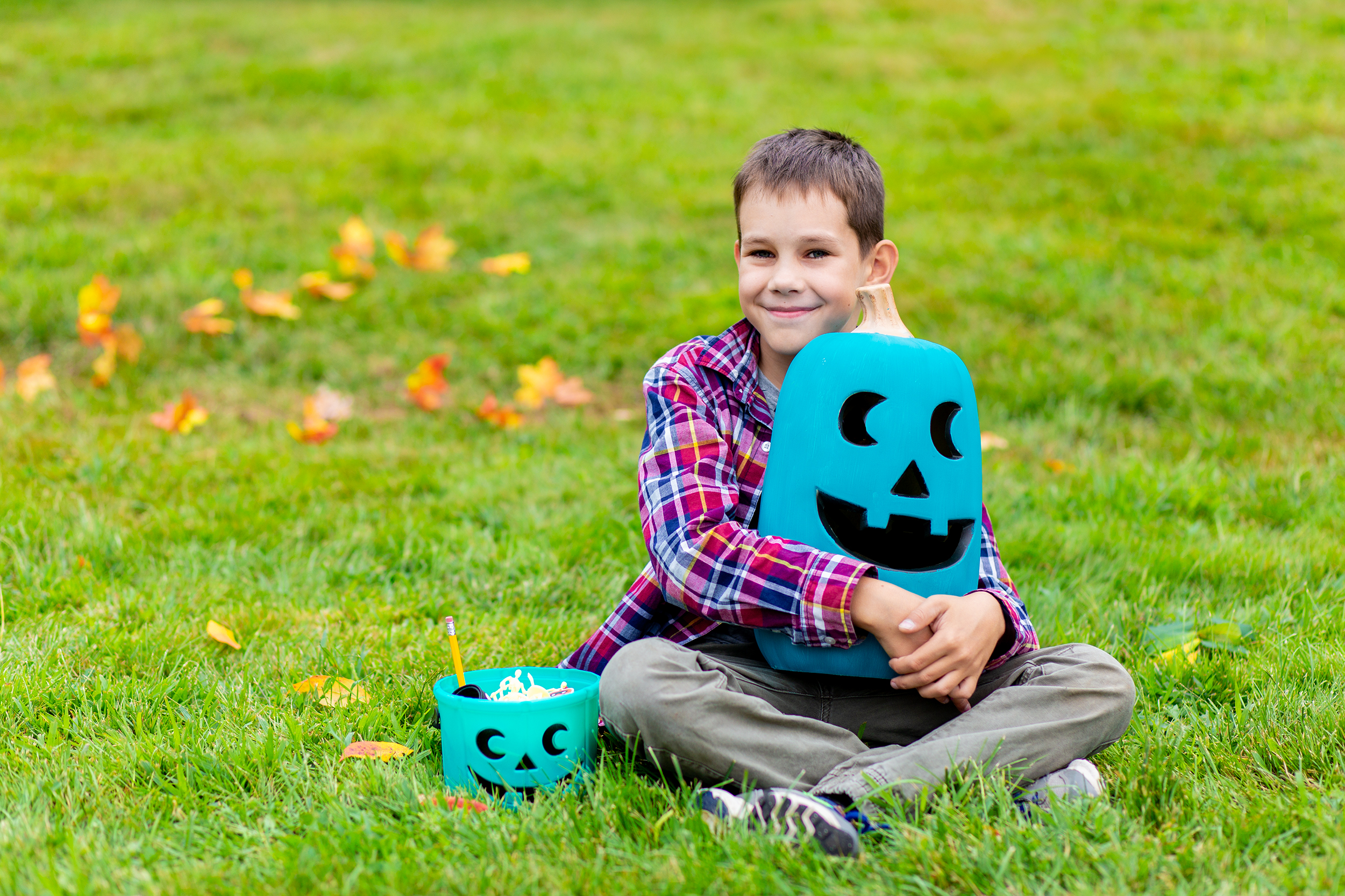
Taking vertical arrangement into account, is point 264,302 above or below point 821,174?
below

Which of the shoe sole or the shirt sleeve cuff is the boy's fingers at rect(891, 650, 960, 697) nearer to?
the shirt sleeve cuff

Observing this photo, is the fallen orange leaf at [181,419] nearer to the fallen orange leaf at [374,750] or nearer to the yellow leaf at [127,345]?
the yellow leaf at [127,345]

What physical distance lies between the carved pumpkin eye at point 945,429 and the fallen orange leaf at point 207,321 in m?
3.92

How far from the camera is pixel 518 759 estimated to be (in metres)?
2.16

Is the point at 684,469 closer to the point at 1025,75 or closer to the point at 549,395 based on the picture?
the point at 549,395

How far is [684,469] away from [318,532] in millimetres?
1762

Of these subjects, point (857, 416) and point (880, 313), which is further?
point (880, 313)

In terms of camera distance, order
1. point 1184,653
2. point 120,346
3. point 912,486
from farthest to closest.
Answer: point 120,346
point 1184,653
point 912,486

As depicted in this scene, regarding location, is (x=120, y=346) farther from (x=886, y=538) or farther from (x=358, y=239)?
(x=886, y=538)

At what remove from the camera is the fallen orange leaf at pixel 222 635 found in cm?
286

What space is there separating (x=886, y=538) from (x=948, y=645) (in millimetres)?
Result: 236

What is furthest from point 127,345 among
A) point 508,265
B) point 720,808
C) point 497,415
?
point 720,808

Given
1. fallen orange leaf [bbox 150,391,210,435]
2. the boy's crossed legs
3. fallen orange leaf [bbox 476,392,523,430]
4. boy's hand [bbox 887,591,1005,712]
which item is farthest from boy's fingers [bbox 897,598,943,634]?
fallen orange leaf [bbox 150,391,210,435]

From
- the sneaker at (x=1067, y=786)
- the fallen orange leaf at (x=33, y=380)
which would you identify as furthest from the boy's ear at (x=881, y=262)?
the fallen orange leaf at (x=33, y=380)
